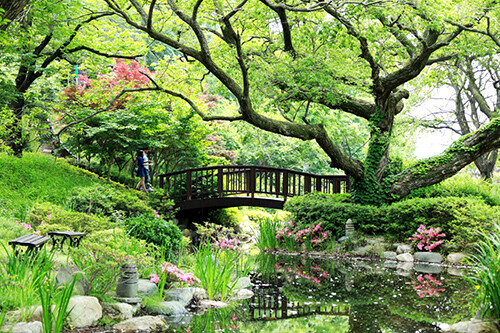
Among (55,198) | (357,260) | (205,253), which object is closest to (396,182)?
(357,260)

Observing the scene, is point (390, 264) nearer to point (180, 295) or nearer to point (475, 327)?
point (180, 295)

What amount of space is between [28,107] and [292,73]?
7862 mm

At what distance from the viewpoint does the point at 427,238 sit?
9.69 metres

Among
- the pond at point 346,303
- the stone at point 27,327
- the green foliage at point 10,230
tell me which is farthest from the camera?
the green foliage at point 10,230

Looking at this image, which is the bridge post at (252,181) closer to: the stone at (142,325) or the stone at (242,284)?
the stone at (242,284)

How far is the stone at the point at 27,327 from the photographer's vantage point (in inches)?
144

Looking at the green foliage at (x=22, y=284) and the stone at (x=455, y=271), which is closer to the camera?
the green foliage at (x=22, y=284)

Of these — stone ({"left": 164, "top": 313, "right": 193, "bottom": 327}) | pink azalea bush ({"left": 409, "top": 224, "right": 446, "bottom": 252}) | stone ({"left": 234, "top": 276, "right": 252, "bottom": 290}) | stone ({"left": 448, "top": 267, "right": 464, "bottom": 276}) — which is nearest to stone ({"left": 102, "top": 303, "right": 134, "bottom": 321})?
stone ({"left": 164, "top": 313, "right": 193, "bottom": 327})

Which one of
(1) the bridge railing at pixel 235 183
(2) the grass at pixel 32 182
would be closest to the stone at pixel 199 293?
(2) the grass at pixel 32 182

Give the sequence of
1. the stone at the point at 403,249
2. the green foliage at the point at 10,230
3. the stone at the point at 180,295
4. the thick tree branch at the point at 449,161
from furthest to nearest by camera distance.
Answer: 1. the thick tree branch at the point at 449,161
2. the stone at the point at 403,249
3. the green foliage at the point at 10,230
4. the stone at the point at 180,295

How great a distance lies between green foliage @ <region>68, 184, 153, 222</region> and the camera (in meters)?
8.96

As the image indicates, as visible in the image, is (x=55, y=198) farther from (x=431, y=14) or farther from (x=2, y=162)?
(x=431, y=14)

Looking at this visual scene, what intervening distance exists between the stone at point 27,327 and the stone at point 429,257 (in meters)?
7.78

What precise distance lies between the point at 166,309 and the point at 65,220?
8.11 ft
